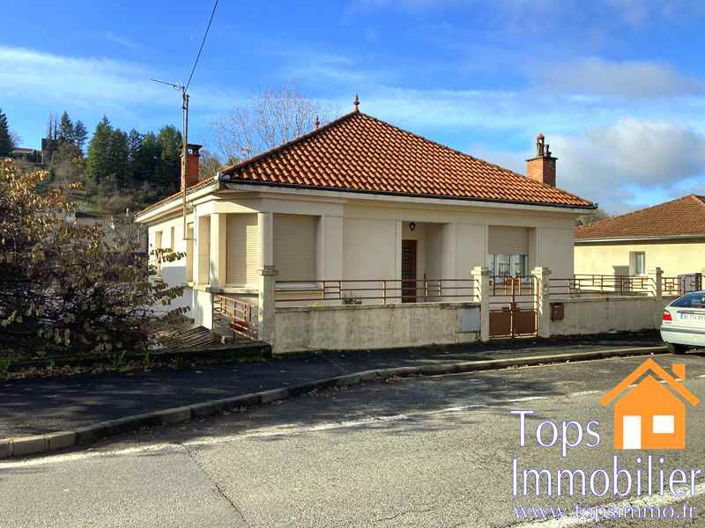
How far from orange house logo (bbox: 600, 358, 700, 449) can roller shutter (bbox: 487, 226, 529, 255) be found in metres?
6.42

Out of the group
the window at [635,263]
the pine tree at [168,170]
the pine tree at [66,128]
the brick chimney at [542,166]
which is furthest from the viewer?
the pine tree at [66,128]

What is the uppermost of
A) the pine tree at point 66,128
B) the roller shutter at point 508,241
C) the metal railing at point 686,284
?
the pine tree at point 66,128

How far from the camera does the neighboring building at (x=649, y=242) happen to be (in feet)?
75.3

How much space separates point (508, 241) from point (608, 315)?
10.9 ft

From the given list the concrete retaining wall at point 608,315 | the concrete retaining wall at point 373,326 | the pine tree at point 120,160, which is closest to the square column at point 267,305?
the concrete retaining wall at point 373,326

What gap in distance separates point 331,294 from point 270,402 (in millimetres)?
5725

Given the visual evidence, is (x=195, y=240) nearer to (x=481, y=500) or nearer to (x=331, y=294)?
(x=331, y=294)

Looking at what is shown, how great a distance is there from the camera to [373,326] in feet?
39.3

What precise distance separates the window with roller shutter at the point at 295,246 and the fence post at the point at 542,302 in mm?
5563

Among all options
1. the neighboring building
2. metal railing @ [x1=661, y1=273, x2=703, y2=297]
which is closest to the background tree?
metal railing @ [x1=661, y1=273, x2=703, y2=297]

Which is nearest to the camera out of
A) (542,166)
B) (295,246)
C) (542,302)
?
(295,246)

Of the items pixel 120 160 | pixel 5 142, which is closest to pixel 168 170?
pixel 120 160

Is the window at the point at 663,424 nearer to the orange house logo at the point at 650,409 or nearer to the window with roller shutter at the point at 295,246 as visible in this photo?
the orange house logo at the point at 650,409

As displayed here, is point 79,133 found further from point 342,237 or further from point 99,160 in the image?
point 342,237
